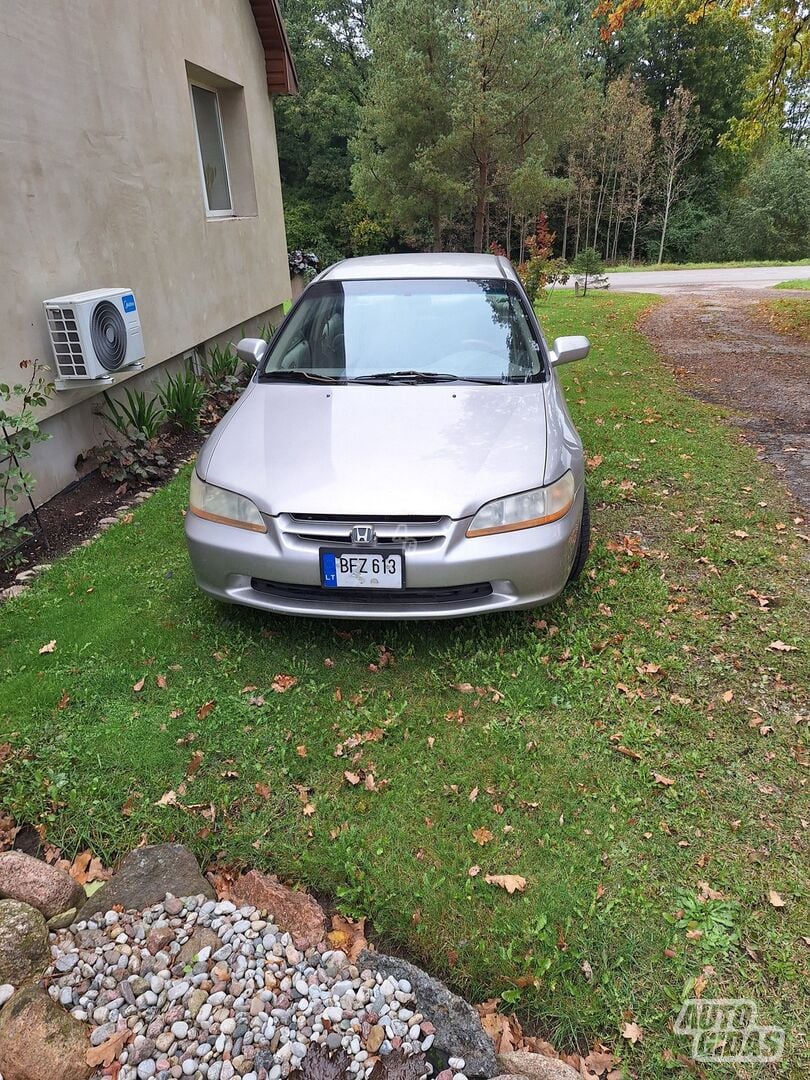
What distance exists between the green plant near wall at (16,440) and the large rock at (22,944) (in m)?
2.37

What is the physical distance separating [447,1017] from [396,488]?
1.84 m

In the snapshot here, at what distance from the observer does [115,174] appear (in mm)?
5578

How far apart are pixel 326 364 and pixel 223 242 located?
5054 millimetres

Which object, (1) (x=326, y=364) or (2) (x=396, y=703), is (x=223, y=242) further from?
(2) (x=396, y=703)

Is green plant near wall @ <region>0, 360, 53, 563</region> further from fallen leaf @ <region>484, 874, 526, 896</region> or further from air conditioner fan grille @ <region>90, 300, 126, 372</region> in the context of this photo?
fallen leaf @ <region>484, 874, 526, 896</region>

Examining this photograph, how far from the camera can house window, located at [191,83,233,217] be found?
820 cm

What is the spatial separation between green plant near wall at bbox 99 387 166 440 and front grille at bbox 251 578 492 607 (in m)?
3.26

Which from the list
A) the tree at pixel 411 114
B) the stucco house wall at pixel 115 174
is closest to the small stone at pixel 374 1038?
the stucco house wall at pixel 115 174

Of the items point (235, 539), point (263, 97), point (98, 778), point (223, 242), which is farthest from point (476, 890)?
point (263, 97)

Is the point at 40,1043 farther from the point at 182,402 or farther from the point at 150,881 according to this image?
the point at 182,402

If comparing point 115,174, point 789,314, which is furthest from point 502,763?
point 789,314

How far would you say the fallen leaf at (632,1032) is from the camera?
5.92 feet

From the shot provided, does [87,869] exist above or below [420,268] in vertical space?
below

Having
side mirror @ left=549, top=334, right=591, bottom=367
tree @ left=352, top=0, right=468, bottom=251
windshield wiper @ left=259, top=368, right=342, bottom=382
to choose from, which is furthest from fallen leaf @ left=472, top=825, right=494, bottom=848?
tree @ left=352, top=0, right=468, bottom=251
